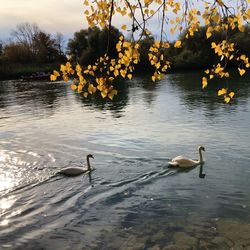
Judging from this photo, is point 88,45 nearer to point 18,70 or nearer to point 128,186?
point 18,70

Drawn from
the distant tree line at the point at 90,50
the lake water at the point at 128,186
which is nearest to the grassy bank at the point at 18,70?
the distant tree line at the point at 90,50

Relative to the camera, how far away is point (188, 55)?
82.8 metres

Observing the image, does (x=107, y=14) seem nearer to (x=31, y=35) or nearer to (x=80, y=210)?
(x=80, y=210)

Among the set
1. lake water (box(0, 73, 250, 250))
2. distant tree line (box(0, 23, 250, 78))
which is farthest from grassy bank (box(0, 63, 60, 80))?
lake water (box(0, 73, 250, 250))

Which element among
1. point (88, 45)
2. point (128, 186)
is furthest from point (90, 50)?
point (128, 186)

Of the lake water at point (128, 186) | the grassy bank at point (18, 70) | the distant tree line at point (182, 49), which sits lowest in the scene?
the lake water at point (128, 186)

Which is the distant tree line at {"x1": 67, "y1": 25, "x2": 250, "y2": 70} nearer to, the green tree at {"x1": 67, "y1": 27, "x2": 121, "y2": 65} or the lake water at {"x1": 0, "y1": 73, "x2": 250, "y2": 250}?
the green tree at {"x1": 67, "y1": 27, "x2": 121, "y2": 65}

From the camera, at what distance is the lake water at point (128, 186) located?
8.49m

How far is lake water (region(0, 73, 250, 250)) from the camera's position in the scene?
8.49 meters

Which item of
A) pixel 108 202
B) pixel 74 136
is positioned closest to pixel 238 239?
pixel 108 202

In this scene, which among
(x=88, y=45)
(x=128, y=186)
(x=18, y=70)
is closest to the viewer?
(x=128, y=186)

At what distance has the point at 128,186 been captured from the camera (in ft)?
37.9

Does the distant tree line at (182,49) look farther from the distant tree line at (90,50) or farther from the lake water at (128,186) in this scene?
the lake water at (128,186)

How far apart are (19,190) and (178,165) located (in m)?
5.64
